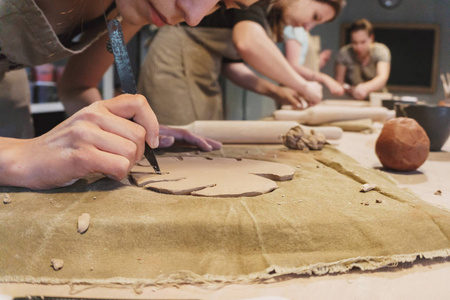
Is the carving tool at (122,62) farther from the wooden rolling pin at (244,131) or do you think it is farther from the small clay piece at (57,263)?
the wooden rolling pin at (244,131)

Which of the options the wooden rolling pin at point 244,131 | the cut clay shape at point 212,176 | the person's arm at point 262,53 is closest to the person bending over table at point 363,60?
the person's arm at point 262,53

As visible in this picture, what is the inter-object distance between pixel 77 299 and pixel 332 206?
1.43 feet

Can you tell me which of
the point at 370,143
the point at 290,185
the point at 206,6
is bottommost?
the point at 370,143

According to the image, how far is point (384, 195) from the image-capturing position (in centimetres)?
78

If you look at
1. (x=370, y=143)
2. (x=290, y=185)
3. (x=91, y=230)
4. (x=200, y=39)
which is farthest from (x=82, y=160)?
(x=200, y=39)

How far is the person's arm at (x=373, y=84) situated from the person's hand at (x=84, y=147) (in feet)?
9.65

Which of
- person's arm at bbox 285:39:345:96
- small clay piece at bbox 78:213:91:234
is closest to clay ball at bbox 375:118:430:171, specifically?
small clay piece at bbox 78:213:91:234

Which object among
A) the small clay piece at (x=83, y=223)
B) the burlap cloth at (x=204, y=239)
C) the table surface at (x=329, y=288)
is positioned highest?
the small clay piece at (x=83, y=223)

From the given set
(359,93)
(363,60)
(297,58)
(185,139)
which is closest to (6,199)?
(185,139)

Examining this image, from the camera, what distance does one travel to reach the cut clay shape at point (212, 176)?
0.77m

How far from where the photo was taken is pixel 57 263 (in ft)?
1.86

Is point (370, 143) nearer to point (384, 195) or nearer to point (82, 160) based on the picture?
point (384, 195)

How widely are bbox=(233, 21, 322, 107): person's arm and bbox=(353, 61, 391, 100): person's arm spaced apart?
1503 mm

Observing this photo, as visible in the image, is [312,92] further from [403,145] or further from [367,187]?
[367,187]
